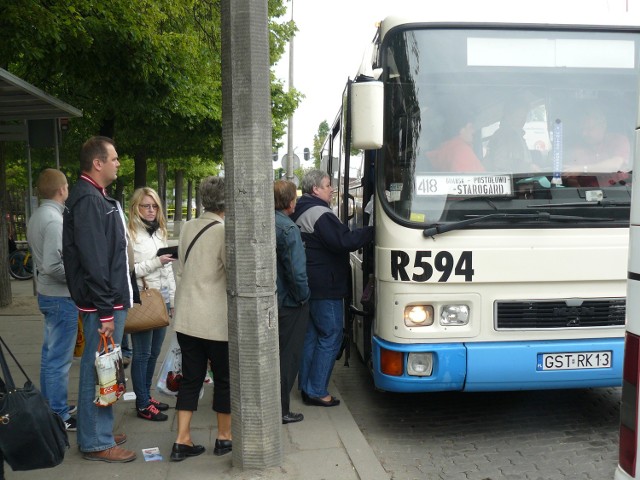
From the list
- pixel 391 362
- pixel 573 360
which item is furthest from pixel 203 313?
pixel 573 360

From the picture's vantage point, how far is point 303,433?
16.4ft

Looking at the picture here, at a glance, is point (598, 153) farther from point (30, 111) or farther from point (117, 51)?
point (117, 51)

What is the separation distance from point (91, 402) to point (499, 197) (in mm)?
2930

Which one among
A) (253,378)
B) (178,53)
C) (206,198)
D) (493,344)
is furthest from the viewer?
(178,53)

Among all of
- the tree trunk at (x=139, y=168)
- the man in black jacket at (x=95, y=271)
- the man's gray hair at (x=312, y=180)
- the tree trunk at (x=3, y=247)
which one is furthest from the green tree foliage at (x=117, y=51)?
the tree trunk at (x=139, y=168)

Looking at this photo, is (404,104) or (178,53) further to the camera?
(178,53)

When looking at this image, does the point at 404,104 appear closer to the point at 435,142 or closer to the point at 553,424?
the point at 435,142

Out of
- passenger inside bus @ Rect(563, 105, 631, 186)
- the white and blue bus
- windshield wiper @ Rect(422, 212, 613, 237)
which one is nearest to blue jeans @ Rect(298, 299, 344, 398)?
→ the white and blue bus

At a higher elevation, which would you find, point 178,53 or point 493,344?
point 178,53

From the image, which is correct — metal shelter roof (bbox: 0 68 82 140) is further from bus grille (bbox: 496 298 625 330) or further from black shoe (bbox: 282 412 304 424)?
bus grille (bbox: 496 298 625 330)

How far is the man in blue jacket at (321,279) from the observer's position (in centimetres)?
540

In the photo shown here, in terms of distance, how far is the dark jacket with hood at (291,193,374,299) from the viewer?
5.43 m

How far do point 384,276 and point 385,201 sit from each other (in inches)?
20.8

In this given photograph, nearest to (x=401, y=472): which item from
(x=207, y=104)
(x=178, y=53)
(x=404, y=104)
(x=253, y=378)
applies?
(x=253, y=378)
